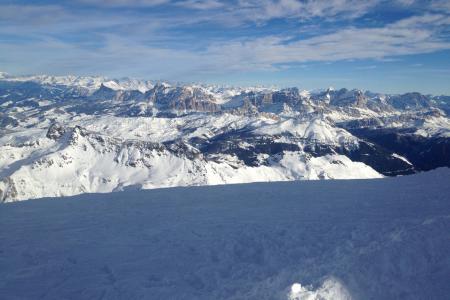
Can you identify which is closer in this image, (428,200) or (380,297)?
(380,297)

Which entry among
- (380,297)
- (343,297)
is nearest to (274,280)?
(343,297)

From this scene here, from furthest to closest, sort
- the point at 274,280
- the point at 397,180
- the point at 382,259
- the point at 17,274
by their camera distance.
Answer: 1. the point at 397,180
2. the point at 17,274
3. the point at 382,259
4. the point at 274,280

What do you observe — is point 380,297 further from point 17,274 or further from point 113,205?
point 113,205

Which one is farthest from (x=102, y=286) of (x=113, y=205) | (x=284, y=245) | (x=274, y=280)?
(x=113, y=205)

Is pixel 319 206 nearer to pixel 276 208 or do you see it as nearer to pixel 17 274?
pixel 276 208

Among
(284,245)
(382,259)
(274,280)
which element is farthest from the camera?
(284,245)

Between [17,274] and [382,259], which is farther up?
[382,259]
